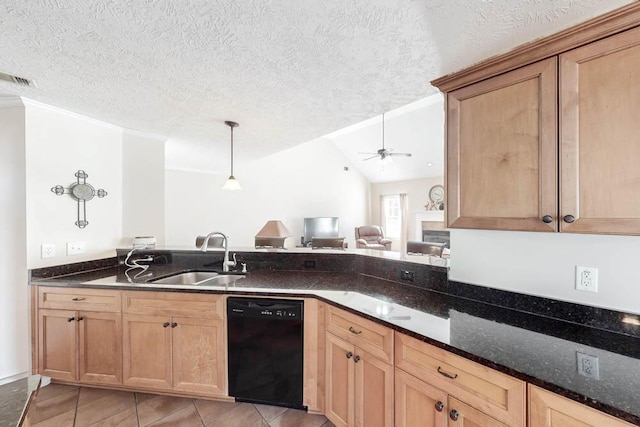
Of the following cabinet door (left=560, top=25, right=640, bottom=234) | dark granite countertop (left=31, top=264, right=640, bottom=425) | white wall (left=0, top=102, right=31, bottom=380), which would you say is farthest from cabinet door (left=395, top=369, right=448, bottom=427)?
white wall (left=0, top=102, right=31, bottom=380)

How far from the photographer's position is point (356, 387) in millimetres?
1551

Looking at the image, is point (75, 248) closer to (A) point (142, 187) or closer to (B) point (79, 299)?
(B) point (79, 299)

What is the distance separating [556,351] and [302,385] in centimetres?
146

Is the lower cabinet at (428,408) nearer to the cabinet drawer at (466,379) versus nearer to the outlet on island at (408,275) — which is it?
the cabinet drawer at (466,379)

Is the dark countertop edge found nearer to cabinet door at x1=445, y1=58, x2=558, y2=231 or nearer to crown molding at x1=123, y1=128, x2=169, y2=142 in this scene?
cabinet door at x1=445, y1=58, x2=558, y2=231

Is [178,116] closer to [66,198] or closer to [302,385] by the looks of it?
[66,198]

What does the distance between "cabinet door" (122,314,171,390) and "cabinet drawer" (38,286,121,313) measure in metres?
0.16

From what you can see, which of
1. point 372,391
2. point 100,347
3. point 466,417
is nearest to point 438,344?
point 466,417

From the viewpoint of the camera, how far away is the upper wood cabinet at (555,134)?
0.97 m

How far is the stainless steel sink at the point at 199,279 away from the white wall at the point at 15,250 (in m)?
1.02

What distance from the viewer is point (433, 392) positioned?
1.17 metres

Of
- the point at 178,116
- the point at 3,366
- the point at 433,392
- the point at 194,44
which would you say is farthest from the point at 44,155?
the point at 433,392

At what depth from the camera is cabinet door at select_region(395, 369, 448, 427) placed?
1.14 m

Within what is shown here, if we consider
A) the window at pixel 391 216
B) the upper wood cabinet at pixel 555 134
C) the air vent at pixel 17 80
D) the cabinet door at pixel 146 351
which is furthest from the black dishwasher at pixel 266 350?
the window at pixel 391 216
